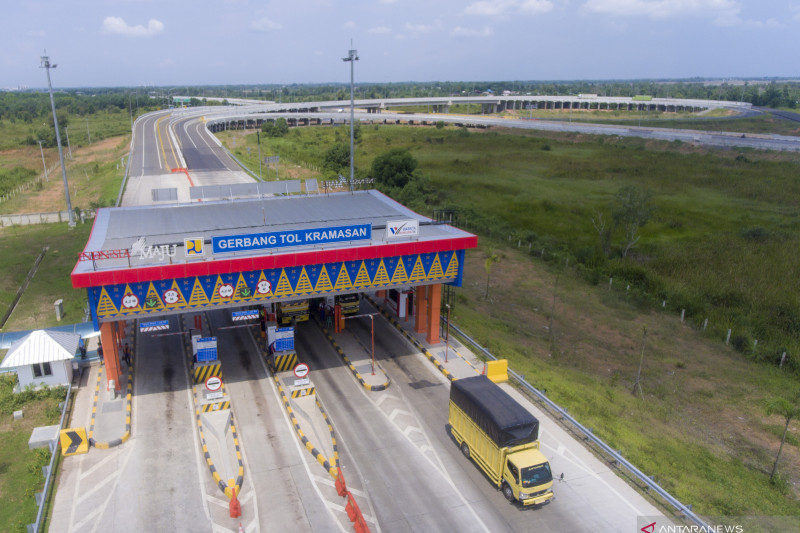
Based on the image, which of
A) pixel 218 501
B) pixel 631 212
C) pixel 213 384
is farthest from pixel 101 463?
pixel 631 212

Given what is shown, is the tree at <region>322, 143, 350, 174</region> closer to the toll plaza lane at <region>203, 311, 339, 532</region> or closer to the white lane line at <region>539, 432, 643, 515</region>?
the toll plaza lane at <region>203, 311, 339, 532</region>

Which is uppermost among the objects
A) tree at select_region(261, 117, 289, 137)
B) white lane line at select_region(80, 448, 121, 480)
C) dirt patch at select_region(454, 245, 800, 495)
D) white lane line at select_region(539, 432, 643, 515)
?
tree at select_region(261, 117, 289, 137)

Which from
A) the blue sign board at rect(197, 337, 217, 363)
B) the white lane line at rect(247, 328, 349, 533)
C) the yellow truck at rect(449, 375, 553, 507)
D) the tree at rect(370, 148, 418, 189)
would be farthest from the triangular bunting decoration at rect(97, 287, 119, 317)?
the tree at rect(370, 148, 418, 189)

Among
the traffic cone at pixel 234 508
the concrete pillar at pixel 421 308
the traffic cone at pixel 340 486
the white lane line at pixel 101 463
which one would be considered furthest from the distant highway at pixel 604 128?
the white lane line at pixel 101 463

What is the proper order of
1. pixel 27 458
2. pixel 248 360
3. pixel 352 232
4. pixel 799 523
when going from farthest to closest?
pixel 248 360
pixel 352 232
pixel 27 458
pixel 799 523

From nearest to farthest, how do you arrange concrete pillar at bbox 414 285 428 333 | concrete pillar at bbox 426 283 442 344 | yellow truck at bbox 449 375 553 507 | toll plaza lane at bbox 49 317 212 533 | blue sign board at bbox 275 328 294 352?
toll plaza lane at bbox 49 317 212 533
yellow truck at bbox 449 375 553 507
blue sign board at bbox 275 328 294 352
concrete pillar at bbox 426 283 442 344
concrete pillar at bbox 414 285 428 333

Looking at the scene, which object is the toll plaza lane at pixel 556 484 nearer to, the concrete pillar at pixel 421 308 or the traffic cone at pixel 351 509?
the traffic cone at pixel 351 509

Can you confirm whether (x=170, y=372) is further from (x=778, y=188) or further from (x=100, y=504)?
(x=778, y=188)

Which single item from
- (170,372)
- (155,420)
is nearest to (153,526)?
(155,420)
